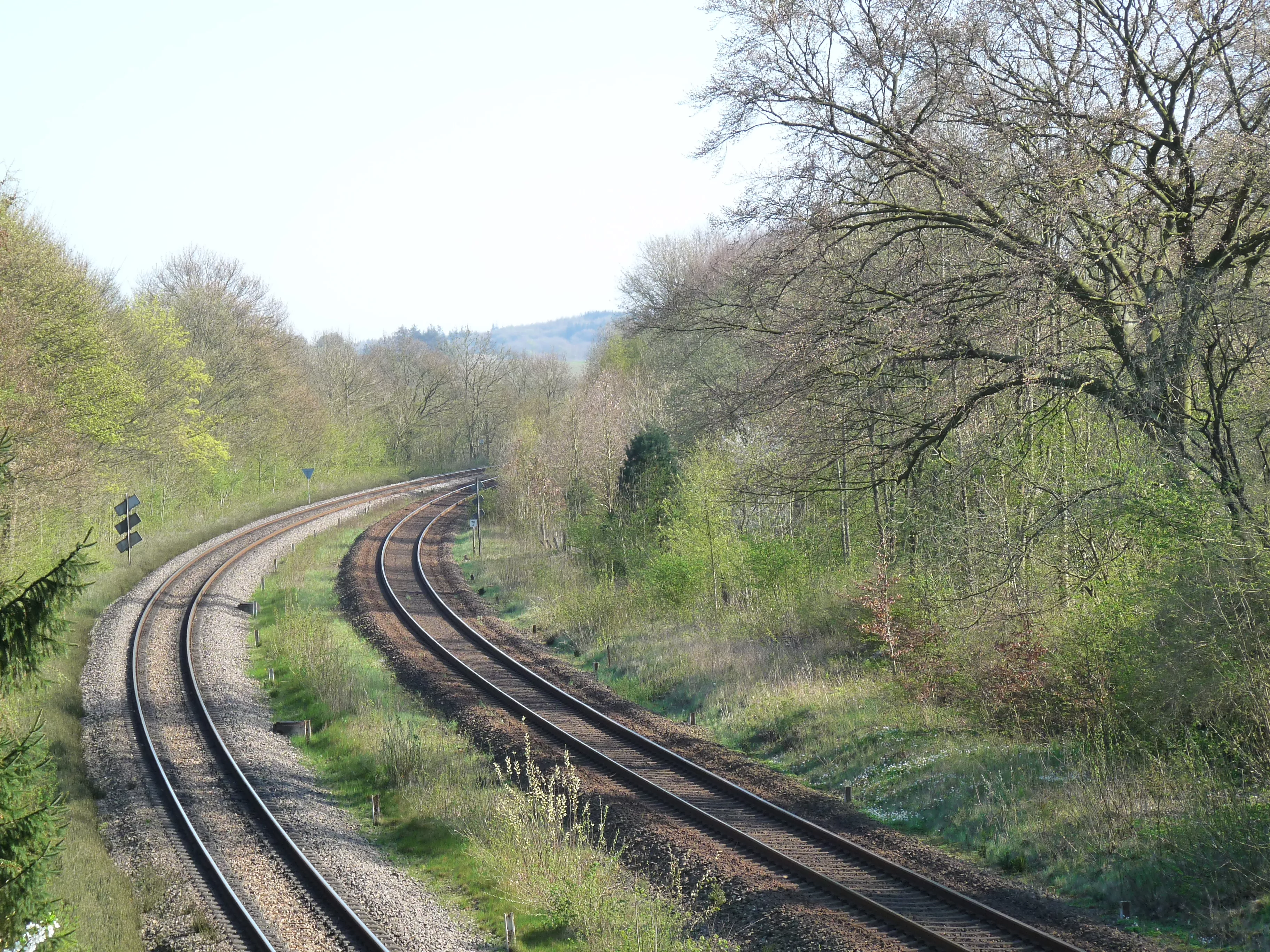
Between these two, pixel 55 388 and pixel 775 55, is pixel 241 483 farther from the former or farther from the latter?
pixel 775 55

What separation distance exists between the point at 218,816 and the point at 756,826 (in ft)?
25.0

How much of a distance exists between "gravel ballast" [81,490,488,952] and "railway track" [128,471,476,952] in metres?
0.05

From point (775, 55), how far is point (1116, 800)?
971 cm

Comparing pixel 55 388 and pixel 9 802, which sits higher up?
pixel 55 388

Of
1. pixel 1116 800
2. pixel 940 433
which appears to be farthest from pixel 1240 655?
pixel 940 433

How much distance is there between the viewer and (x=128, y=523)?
31031mm

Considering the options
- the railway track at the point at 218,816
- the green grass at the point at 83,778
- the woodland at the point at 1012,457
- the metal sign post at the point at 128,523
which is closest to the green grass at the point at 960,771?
the woodland at the point at 1012,457

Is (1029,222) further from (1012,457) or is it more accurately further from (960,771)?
(960,771)

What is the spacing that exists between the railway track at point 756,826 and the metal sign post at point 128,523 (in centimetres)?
1410

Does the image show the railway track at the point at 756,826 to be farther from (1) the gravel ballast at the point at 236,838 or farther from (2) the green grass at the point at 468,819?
(1) the gravel ballast at the point at 236,838

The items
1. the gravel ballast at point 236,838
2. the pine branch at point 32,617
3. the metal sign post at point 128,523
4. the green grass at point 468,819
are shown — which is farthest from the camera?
the metal sign post at point 128,523

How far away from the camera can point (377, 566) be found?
108ft

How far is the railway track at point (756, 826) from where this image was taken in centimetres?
866

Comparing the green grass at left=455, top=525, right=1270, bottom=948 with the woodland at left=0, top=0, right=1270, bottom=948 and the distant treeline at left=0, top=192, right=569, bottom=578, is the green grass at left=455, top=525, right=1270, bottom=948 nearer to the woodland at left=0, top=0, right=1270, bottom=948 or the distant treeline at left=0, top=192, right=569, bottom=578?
the woodland at left=0, top=0, right=1270, bottom=948
